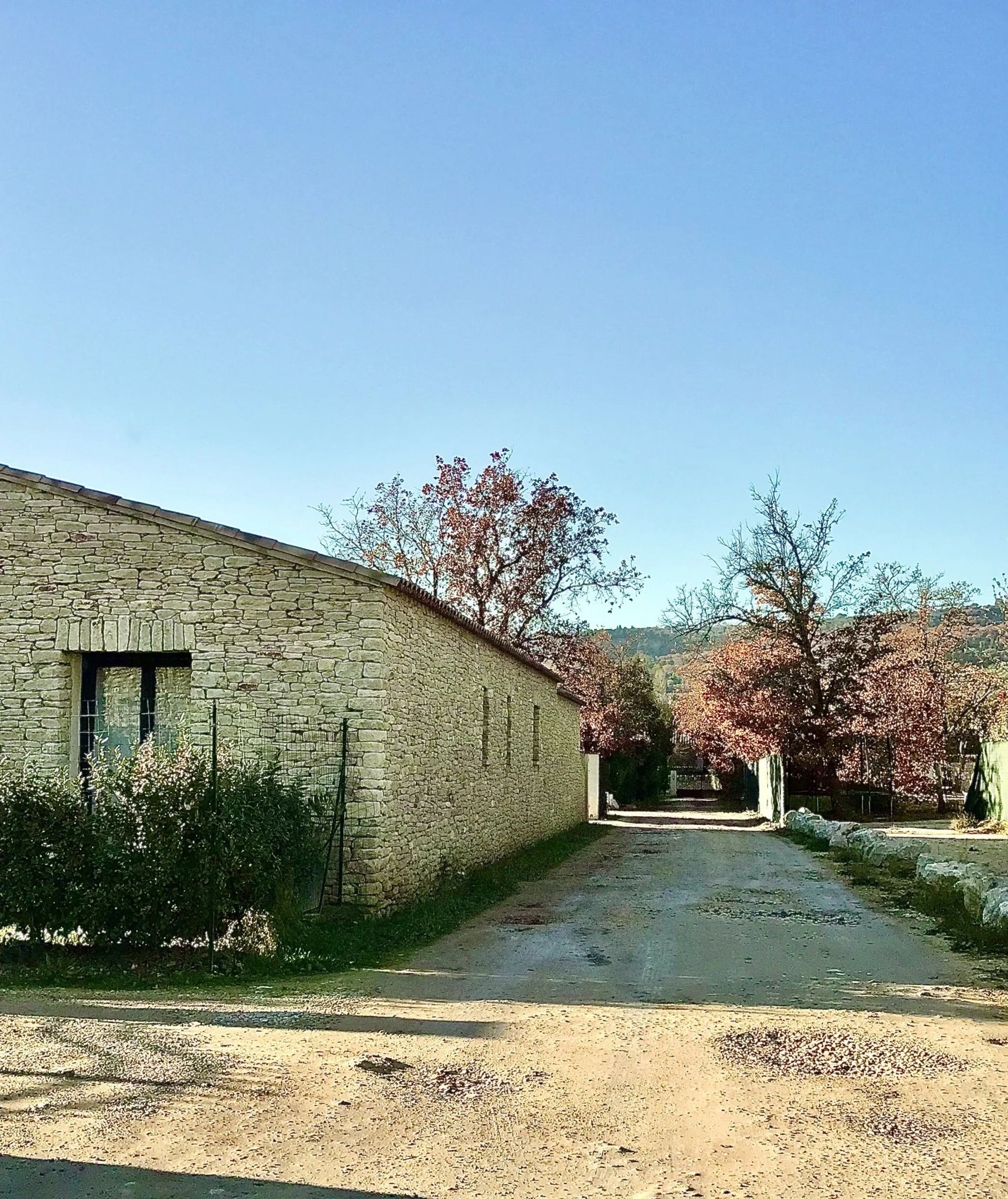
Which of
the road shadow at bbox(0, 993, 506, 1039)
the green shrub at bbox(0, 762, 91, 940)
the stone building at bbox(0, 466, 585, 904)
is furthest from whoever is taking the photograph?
the stone building at bbox(0, 466, 585, 904)

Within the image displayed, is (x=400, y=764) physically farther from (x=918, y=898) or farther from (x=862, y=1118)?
(x=862, y=1118)

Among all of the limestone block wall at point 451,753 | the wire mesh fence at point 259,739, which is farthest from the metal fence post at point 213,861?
the limestone block wall at point 451,753

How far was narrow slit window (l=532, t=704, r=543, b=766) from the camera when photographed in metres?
22.5

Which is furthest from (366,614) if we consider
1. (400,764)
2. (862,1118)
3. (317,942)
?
(862,1118)

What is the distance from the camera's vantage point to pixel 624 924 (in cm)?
1129

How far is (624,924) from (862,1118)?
6153 mm

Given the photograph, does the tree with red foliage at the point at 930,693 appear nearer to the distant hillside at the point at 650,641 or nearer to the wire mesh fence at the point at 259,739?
the distant hillside at the point at 650,641

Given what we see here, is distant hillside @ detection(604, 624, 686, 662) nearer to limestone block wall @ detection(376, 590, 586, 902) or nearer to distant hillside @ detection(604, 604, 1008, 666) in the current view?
distant hillside @ detection(604, 604, 1008, 666)

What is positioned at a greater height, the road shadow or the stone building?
the stone building

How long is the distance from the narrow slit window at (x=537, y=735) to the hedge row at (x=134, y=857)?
530 inches

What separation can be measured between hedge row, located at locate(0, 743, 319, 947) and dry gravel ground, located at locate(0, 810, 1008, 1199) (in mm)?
970

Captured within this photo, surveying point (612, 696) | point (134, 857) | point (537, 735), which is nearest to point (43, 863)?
point (134, 857)

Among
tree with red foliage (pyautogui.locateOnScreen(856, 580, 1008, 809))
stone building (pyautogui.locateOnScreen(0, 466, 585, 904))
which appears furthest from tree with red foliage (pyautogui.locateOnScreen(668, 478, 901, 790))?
stone building (pyautogui.locateOnScreen(0, 466, 585, 904))

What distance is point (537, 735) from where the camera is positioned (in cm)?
2289
